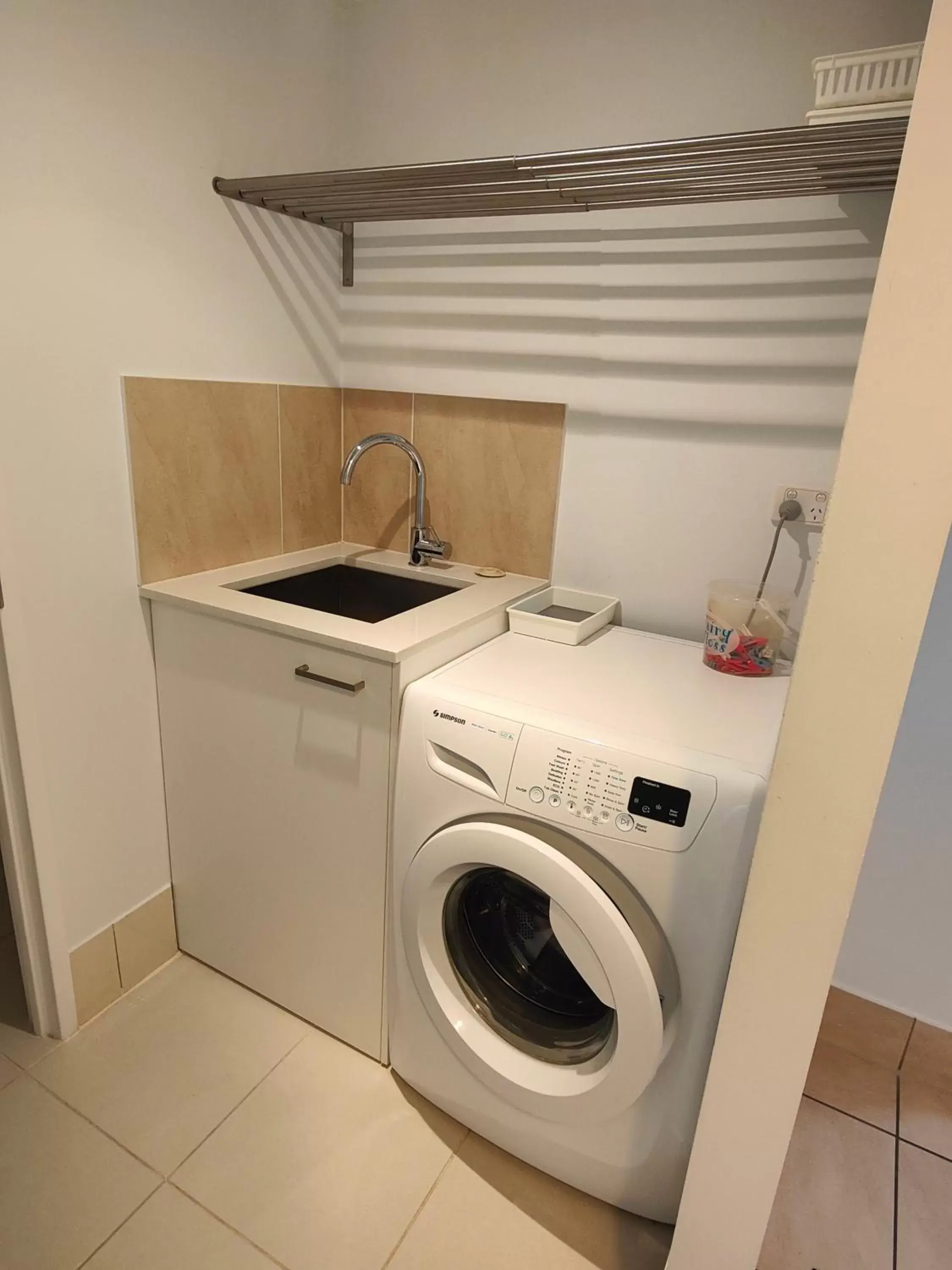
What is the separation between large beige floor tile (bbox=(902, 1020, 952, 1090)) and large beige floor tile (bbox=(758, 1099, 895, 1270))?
17cm

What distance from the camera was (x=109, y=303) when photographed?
1332 millimetres

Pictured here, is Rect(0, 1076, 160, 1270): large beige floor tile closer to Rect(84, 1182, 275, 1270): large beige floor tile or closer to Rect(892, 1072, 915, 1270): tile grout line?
Rect(84, 1182, 275, 1270): large beige floor tile

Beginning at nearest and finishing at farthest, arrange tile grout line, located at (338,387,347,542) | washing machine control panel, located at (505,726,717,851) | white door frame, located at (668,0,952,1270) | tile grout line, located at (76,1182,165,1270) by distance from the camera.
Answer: white door frame, located at (668,0,952,1270) < washing machine control panel, located at (505,726,717,851) < tile grout line, located at (76,1182,165,1270) < tile grout line, located at (338,387,347,542)

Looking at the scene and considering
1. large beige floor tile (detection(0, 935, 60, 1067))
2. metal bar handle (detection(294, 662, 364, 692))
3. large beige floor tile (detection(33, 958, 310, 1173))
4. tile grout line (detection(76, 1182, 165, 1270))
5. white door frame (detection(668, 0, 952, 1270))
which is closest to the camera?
white door frame (detection(668, 0, 952, 1270))

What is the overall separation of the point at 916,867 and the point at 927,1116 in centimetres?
50

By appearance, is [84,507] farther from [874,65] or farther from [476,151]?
[874,65]

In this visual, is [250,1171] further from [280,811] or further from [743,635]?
[743,635]

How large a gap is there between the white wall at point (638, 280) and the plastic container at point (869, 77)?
240 millimetres

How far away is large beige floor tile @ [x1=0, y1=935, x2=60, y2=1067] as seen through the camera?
148 cm

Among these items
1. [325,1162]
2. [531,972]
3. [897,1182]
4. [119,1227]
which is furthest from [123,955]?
[897,1182]

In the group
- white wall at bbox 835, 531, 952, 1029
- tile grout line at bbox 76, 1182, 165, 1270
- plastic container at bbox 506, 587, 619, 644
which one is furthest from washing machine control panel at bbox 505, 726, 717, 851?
tile grout line at bbox 76, 1182, 165, 1270

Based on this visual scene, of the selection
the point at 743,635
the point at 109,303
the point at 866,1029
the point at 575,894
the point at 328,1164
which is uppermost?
the point at 109,303

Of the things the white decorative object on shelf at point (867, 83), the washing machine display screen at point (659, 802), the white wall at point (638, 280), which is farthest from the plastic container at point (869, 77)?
the washing machine display screen at point (659, 802)

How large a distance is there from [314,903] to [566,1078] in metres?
0.59
